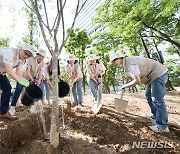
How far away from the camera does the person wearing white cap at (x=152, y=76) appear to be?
3.27m

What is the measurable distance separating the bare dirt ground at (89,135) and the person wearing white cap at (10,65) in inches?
12.2

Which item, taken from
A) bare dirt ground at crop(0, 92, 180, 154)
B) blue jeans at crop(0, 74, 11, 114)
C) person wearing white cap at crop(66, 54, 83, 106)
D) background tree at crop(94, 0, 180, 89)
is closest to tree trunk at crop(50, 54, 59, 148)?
bare dirt ground at crop(0, 92, 180, 154)

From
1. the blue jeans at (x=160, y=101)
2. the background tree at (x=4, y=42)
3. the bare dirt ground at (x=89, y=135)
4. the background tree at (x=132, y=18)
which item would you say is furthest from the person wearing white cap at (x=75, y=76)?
the background tree at (x=4, y=42)

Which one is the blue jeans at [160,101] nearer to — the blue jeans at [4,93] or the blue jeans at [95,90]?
the blue jeans at [95,90]

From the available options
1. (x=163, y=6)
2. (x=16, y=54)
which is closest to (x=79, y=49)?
(x=163, y=6)

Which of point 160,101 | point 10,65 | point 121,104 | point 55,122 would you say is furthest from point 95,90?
point 55,122

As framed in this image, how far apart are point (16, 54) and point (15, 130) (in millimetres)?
1259

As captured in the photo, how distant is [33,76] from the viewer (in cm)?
446

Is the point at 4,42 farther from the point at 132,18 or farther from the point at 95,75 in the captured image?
the point at 95,75

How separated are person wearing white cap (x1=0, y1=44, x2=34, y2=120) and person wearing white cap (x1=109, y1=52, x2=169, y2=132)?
4.76 ft

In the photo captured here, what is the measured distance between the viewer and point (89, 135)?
3.16m

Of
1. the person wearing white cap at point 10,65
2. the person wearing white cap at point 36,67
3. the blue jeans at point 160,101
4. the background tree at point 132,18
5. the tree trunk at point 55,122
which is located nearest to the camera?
the tree trunk at point 55,122

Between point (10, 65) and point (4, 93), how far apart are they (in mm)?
749

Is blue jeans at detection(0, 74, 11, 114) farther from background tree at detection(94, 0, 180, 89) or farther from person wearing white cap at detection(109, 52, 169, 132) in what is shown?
background tree at detection(94, 0, 180, 89)
